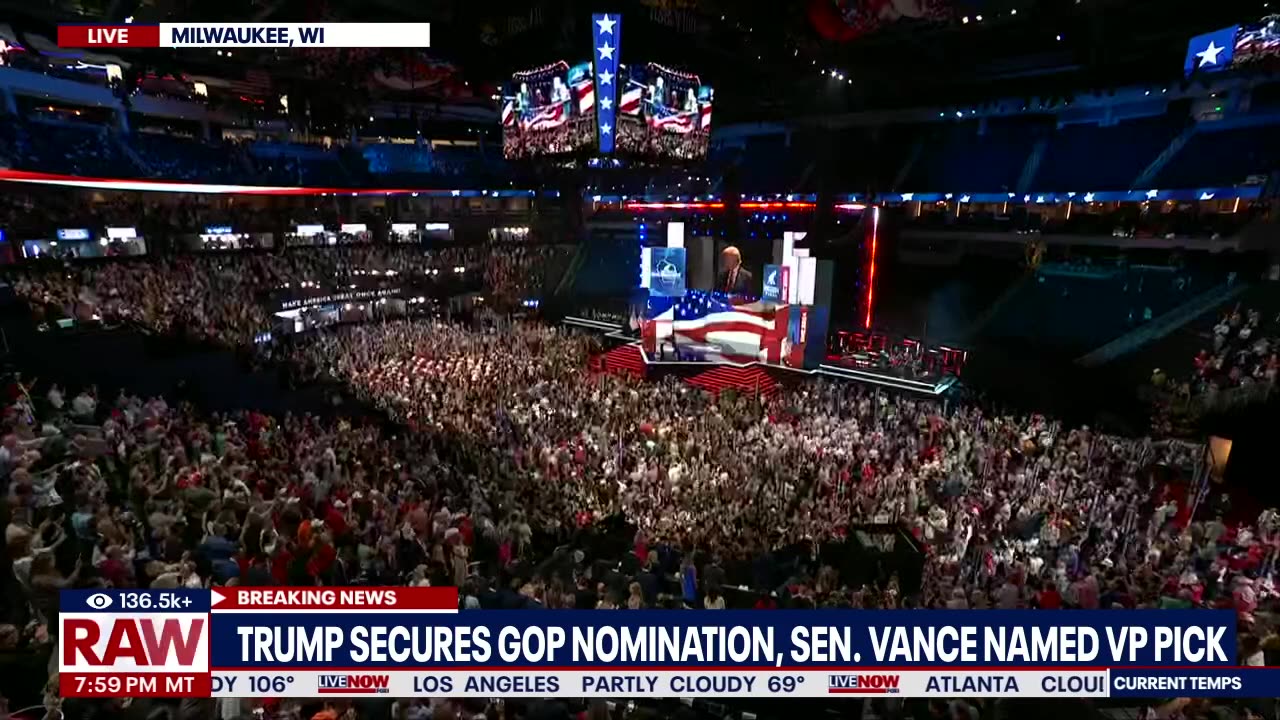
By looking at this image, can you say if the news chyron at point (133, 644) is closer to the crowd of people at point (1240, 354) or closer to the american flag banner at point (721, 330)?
the american flag banner at point (721, 330)

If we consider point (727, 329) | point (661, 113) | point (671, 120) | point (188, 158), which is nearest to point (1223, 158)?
point (727, 329)

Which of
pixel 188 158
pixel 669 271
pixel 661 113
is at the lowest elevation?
pixel 669 271

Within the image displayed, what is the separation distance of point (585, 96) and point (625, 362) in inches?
383

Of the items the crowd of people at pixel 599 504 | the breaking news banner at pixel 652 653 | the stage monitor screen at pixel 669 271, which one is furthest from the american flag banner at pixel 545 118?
the breaking news banner at pixel 652 653

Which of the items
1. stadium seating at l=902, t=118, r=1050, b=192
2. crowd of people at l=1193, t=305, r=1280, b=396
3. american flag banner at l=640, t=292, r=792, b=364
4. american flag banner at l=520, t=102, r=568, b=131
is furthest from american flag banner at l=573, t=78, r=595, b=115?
crowd of people at l=1193, t=305, r=1280, b=396

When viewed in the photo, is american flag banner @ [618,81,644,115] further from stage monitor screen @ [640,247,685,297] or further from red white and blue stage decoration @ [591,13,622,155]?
stage monitor screen @ [640,247,685,297]

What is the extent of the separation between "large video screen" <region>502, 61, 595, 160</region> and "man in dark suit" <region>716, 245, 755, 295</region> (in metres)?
8.34

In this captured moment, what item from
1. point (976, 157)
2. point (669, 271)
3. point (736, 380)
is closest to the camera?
point (736, 380)

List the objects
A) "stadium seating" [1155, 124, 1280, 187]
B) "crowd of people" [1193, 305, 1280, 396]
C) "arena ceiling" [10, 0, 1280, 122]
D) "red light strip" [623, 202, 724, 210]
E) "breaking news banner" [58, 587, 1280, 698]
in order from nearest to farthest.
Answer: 1. "breaking news banner" [58, 587, 1280, 698]
2. "crowd of people" [1193, 305, 1280, 396]
3. "stadium seating" [1155, 124, 1280, 187]
4. "arena ceiling" [10, 0, 1280, 122]
5. "red light strip" [623, 202, 724, 210]

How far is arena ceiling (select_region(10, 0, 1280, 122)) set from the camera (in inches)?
892

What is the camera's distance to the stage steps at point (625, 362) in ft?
76.8

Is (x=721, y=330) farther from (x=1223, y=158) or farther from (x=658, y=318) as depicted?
(x=1223, y=158)

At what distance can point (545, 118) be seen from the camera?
74.5ft

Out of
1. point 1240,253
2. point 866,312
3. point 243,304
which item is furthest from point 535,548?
point 1240,253
